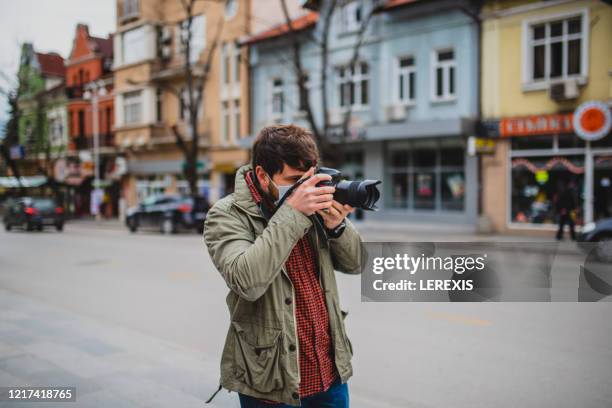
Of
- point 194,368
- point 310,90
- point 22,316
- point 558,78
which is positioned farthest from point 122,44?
point 194,368

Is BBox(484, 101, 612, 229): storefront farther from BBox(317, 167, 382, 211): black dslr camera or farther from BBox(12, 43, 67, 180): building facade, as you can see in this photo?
BBox(317, 167, 382, 211): black dslr camera

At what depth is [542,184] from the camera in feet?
62.0

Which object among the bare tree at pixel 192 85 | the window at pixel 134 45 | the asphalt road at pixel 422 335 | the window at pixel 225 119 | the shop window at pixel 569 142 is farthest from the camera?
the window at pixel 134 45

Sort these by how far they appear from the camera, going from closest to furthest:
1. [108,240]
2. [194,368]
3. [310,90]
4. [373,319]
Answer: [194,368]
[373,319]
[108,240]
[310,90]

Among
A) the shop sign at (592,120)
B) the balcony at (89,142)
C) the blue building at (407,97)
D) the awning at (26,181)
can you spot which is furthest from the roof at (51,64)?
the awning at (26,181)

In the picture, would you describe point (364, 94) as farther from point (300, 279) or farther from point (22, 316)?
point (300, 279)

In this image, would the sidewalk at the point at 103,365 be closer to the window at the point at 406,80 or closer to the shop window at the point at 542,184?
the shop window at the point at 542,184

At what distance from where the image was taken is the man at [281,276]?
2100 mm

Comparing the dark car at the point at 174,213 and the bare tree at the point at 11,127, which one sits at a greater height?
the bare tree at the point at 11,127

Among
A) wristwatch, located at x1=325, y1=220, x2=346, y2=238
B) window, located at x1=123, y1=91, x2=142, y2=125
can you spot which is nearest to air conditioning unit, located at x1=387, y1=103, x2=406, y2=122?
window, located at x1=123, y1=91, x2=142, y2=125

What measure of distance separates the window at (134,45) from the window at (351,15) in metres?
14.3

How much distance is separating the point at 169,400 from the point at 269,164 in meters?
2.82

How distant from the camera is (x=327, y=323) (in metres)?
2.37

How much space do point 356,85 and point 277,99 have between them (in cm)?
524
